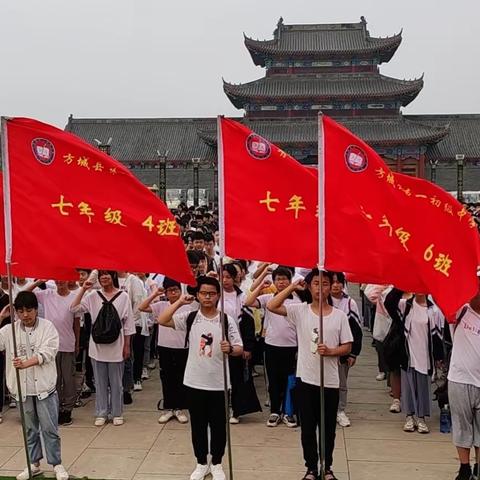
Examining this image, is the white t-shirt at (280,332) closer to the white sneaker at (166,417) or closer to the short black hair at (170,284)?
the short black hair at (170,284)

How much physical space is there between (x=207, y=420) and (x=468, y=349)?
2.09 m

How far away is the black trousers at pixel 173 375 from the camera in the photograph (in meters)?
6.62

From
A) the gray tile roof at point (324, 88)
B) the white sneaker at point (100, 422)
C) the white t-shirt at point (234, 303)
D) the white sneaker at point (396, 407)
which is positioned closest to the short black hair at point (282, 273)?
the white t-shirt at point (234, 303)

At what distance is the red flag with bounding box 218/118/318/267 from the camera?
4898 mm

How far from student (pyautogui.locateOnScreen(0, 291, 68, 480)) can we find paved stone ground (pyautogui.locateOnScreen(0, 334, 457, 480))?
0.34 metres

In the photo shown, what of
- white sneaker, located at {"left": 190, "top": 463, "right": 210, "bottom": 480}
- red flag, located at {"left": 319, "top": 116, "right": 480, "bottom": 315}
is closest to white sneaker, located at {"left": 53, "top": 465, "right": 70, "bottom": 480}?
white sneaker, located at {"left": 190, "top": 463, "right": 210, "bottom": 480}

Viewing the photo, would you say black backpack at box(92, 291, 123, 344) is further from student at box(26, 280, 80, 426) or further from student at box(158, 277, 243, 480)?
student at box(158, 277, 243, 480)

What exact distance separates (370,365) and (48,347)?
215 inches

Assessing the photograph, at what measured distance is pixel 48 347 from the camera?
203 inches

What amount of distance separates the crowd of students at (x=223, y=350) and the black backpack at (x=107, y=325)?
10 mm

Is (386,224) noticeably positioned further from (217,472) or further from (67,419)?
(67,419)

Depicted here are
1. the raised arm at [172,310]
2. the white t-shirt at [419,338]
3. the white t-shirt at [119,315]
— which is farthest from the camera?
the white t-shirt at [119,315]

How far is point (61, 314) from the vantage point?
21.7 ft

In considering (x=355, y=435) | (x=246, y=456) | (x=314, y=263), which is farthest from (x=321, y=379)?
(x=355, y=435)
